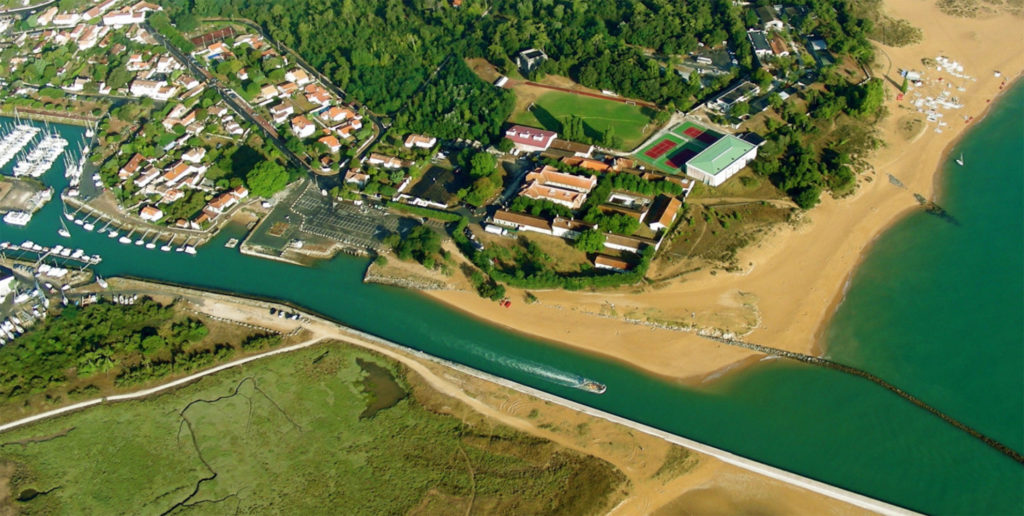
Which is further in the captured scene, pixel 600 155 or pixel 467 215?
pixel 600 155

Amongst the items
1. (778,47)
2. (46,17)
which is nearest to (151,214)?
(46,17)

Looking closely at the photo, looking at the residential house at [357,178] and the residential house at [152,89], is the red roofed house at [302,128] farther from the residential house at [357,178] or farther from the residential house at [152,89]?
the residential house at [152,89]

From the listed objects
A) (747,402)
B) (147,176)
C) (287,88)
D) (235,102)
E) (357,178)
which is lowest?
(747,402)

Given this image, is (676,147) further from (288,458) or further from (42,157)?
(42,157)

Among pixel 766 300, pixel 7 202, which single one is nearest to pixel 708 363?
pixel 766 300

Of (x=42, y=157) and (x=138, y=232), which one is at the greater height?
(x=42, y=157)

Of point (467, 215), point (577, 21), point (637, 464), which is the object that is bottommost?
point (637, 464)

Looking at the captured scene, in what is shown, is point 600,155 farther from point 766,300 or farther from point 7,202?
point 7,202
